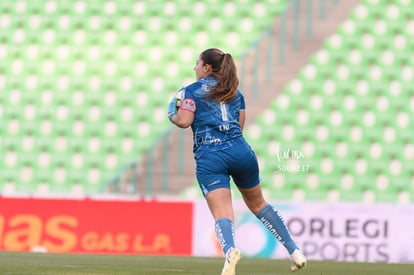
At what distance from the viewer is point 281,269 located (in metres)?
6.97

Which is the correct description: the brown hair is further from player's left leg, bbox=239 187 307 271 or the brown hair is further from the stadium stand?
the stadium stand

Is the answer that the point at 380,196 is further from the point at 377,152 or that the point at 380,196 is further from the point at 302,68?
the point at 302,68

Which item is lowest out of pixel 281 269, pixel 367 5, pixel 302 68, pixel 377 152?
pixel 281 269

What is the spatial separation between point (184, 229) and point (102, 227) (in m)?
0.92

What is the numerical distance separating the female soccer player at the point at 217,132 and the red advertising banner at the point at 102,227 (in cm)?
559

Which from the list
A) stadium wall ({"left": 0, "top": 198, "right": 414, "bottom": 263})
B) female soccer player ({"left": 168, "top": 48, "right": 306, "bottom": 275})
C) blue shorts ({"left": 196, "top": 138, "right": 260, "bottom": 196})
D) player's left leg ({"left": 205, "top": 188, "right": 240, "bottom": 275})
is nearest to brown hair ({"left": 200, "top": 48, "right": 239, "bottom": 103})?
female soccer player ({"left": 168, "top": 48, "right": 306, "bottom": 275})

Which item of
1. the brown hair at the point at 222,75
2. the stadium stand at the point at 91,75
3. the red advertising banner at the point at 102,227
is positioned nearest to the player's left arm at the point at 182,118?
the brown hair at the point at 222,75

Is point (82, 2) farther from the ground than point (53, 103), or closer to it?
farther from the ground

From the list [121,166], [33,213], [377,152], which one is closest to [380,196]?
[377,152]

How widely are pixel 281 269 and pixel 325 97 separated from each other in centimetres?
521

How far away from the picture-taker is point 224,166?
4.75 m

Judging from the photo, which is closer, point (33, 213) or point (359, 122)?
point (33, 213)

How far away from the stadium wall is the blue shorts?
5.36m

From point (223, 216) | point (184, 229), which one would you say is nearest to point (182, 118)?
point (223, 216)
